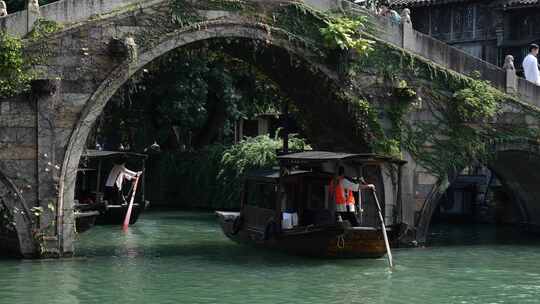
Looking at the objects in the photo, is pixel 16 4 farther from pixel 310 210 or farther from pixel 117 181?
pixel 310 210

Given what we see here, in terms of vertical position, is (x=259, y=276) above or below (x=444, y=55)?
below

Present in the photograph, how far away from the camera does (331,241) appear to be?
1809 cm

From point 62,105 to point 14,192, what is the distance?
1.66 meters

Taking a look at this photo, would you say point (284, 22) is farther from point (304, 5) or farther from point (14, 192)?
point (14, 192)

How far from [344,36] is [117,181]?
8326 mm

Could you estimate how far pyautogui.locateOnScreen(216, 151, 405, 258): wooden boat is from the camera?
18.1 meters

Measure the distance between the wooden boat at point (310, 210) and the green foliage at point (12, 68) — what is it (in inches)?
184

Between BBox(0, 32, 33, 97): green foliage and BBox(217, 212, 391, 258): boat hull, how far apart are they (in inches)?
200

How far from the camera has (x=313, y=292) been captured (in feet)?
49.6

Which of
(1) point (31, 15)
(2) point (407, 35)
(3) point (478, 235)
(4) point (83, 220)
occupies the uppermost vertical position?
(2) point (407, 35)

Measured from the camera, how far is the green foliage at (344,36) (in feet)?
64.8

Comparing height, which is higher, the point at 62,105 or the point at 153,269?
the point at 62,105

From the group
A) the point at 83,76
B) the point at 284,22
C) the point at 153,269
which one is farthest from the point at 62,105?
the point at 284,22

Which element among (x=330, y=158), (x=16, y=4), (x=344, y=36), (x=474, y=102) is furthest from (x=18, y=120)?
(x=16, y=4)
